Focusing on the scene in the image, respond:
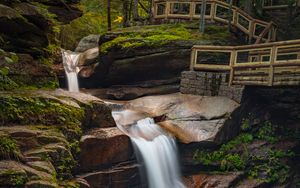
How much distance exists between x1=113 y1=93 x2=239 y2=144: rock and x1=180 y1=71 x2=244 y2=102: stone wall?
309mm

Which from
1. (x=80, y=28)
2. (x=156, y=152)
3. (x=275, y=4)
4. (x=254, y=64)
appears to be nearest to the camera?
(x=156, y=152)

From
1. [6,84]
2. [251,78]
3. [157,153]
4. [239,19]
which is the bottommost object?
[157,153]

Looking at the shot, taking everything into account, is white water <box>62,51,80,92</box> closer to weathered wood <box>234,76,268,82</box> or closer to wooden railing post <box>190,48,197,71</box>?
wooden railing post <box>190,48,197,71</box>

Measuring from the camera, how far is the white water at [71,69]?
17031 mm

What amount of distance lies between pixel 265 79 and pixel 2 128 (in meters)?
9.00

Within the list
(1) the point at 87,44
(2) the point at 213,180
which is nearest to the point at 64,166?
(2) the point at 213,180

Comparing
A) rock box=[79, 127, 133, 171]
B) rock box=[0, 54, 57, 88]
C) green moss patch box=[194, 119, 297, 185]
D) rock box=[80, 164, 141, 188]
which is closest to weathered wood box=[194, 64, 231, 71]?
green moss patch box=[194, 119, 297, 185]

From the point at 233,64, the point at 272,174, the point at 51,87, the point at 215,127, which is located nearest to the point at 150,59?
the point at 233,64

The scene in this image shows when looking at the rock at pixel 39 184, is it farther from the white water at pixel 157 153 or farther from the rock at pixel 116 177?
the white water at pixel 157 153

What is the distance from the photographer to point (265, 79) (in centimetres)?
1291

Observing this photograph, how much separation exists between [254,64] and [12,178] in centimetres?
944

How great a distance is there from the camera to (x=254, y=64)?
42.9 feet

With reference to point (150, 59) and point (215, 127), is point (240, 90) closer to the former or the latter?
point (215, 127)

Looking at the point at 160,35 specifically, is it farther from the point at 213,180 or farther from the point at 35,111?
the point at 35,111
